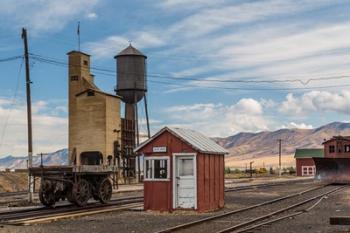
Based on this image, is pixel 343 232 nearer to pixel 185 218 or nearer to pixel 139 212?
pixel 185 218

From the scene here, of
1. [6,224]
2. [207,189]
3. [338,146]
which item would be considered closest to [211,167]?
[207,189]

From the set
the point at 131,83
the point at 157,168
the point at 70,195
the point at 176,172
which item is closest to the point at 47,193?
the point at 70,195

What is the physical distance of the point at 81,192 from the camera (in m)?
26.2

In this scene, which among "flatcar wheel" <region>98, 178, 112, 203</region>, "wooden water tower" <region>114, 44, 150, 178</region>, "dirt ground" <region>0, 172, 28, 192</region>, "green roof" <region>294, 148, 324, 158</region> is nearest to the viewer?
"flatcar wheel" <region>98, 178, 112, 203</region>

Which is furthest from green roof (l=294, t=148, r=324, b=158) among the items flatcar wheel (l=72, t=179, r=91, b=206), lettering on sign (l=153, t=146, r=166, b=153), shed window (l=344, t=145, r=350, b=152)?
lettering on sign (l=153, t=146, r=166, b=153)

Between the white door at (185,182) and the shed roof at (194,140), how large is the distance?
0.58 m

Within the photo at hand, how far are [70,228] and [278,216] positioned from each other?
25.2 feet

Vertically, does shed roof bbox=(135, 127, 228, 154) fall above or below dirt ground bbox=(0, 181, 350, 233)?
above

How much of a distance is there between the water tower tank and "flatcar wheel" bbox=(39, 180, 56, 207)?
44.3 meters

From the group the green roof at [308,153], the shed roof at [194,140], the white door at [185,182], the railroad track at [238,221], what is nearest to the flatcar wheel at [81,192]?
the shed roof at [194,140]

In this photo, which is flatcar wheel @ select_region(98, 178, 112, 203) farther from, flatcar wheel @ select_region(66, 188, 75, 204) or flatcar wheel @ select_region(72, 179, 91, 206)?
flatcar wheel @ select_region(66, 188, 75, 204)

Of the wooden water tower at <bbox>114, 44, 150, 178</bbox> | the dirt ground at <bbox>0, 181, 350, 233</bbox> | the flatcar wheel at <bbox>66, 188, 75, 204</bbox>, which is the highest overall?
the wooden water tower at <bbox>114, 44, 150, 178</bbox>

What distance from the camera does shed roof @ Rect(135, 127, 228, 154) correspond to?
2252cm

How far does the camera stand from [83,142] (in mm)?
67312
